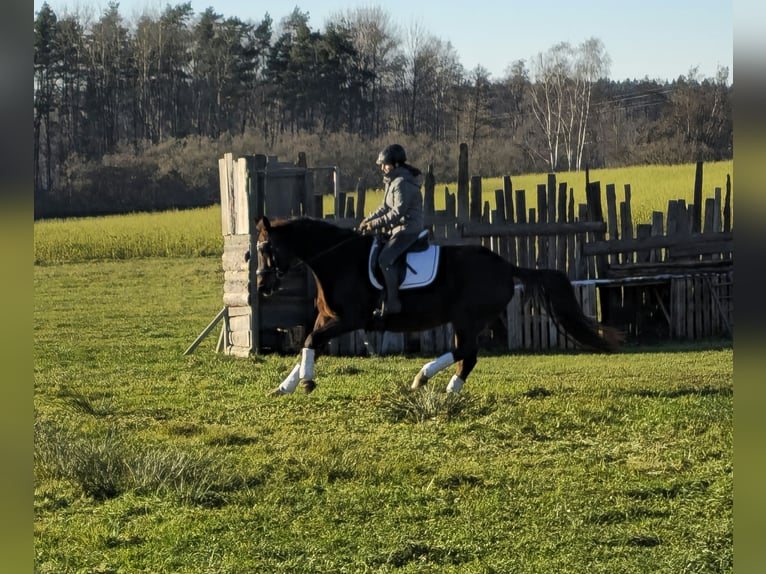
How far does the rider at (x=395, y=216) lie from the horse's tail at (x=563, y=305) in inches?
51.2

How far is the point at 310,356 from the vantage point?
10406 mm

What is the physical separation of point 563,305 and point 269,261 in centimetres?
315

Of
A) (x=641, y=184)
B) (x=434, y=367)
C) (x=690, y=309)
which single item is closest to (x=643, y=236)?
(x=690, y=309)

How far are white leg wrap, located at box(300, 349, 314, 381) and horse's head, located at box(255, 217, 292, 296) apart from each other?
703 mm

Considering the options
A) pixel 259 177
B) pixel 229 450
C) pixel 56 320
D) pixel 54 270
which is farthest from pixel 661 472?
pixel 54 270

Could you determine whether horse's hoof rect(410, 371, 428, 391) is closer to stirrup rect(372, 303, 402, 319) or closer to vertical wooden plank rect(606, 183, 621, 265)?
stirrup rect(372, 303, 402, 319)

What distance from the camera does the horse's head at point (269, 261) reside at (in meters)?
10.3

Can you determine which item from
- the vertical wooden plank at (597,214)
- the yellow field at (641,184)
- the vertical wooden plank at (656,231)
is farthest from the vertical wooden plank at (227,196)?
the yellow field at (641,184)

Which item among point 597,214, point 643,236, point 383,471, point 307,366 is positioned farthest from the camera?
point 643,236

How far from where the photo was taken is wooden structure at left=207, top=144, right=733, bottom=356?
15094 millimetres

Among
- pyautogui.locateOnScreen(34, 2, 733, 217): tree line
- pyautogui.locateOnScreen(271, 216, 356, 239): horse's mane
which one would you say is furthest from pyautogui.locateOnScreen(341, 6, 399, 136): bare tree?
pyautogui.locateOnScreen(271, 216, 356, 239): horse's mane

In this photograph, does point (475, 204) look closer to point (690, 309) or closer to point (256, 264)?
point (256, 264)

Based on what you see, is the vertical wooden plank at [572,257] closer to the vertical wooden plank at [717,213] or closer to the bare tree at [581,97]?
the vertical wooden plank at [717,213]
